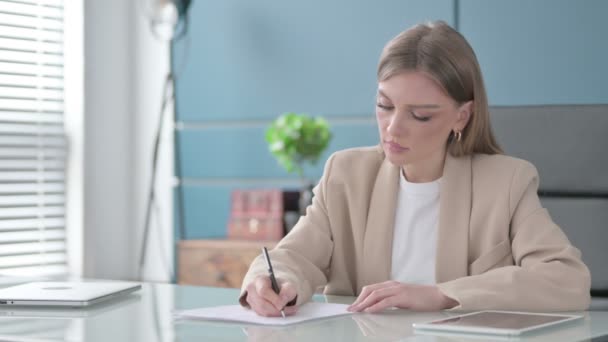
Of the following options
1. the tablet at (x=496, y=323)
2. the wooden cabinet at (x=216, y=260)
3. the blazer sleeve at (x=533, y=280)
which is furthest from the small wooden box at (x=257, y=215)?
the tablet at (x=496, y=323)

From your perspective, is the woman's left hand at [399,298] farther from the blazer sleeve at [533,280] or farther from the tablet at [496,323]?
the tablet at [496,323]

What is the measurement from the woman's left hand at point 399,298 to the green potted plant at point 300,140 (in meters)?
2.28

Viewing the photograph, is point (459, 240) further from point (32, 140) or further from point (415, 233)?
point (32, 140)

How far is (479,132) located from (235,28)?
2.67 m

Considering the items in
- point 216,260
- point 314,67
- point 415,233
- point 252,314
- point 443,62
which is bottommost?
point 216,260

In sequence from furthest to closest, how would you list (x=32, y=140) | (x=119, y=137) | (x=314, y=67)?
(x=119, y=137) → (x=32, y=140) → (x=314, y=67)

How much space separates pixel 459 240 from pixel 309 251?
1.06 ft

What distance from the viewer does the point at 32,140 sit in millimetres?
4594

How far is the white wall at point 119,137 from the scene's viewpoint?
4785 mm

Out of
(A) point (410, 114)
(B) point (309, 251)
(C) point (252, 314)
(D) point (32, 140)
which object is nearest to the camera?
(C) point (252, 314)

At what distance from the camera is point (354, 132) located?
14.2 feet

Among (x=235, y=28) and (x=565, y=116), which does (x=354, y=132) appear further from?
(x=565, y=116)

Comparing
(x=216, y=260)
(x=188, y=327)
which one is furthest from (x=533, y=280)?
(x=216, y=260)

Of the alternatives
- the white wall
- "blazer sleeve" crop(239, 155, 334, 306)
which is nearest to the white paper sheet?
"blazer sleeve" crop(239, 155, 334, 306)
